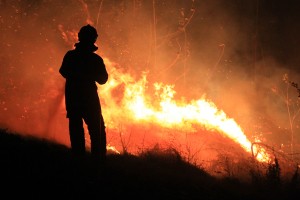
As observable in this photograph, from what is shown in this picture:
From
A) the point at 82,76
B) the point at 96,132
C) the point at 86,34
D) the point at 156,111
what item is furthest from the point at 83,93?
the point at 156,111

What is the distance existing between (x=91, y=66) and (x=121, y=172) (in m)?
1.56

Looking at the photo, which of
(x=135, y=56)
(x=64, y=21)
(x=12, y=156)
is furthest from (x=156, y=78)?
(x=12, y=156)

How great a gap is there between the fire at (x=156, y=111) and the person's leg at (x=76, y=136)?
640 centimetres

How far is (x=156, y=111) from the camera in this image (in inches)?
470

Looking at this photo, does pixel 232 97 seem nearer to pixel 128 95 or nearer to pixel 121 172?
pixel 128 95

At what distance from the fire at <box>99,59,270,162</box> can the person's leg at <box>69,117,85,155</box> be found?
6.40 meters

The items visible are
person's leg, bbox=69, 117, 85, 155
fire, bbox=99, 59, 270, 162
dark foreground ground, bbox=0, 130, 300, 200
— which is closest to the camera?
dark foreground ground, bbox=0, 130, 300, 200

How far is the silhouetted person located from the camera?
4.93 m

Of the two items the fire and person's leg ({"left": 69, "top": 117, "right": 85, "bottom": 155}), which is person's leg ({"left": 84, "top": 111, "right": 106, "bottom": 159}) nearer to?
person's leg ({"left": 69, "top": 117, "right": 85, "bottom": 155})

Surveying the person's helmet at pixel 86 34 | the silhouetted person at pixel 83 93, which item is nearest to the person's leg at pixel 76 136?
the silhouetted person at pixel 83 93

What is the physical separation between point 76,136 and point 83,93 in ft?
2.03

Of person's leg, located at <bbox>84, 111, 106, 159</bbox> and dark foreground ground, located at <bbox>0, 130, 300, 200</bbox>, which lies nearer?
dark foreground ground, located at <bbox>0, 130, 300, 200</bbox>

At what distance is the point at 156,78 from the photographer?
1461cm

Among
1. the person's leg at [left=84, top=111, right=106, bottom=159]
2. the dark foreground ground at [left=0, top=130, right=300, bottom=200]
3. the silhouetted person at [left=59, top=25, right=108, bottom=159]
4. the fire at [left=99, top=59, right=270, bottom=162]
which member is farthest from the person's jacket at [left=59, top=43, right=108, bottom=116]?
the fire at [left=99, top=59, right=270, bottom=162]
